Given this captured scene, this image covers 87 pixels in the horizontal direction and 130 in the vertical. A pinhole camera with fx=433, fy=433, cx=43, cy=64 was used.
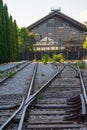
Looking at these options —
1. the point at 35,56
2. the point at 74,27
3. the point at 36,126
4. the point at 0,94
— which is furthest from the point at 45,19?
the point at 36,126

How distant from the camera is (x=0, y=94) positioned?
12570mm

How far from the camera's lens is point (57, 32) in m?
93.4

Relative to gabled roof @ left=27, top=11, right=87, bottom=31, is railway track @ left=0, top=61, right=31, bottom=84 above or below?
below

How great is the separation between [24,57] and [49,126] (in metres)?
67.6

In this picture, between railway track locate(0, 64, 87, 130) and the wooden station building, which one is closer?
railway track locate(0, 64, 87, 130)

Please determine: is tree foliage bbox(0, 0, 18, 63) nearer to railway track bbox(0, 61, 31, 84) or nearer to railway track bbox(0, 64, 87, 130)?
railway track bbox(0, 61, 31, 84)

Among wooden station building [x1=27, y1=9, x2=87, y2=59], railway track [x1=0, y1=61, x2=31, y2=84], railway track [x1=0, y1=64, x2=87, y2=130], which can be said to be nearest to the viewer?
railway track [x1=0, y1=64, x2=87, y2=130]

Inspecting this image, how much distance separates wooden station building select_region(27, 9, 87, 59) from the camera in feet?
275

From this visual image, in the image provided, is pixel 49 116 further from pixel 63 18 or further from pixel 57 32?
pixel 57 32

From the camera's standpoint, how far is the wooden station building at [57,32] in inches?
3295

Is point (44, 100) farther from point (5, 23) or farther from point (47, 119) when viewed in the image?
point (5, 23)

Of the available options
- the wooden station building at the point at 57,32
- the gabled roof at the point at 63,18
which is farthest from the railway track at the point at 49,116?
the gabled roof at the point at 63,18

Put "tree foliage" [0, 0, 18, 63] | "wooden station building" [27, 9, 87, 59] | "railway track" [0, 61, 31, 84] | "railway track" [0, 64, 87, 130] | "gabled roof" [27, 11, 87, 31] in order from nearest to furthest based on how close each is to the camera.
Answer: "railway track" [0, 64, 87, 130]
"railway track" [0, 61, 31, 84]
"tree foliage" [0, 0, 18, 63]
"wooden station building" [27, 9, 87, 59]
"gabled roof" [27, 11, 87, 31]

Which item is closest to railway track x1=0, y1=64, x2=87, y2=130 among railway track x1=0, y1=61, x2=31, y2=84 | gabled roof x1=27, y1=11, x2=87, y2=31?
railway track x1=0, y1=61, x2=31, y2=84
